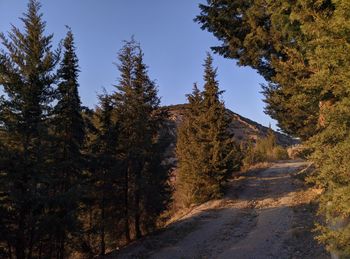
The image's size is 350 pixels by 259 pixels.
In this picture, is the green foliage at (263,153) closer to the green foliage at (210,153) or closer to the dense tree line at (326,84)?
the green foliage at (210,153)

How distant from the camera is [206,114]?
28.0m

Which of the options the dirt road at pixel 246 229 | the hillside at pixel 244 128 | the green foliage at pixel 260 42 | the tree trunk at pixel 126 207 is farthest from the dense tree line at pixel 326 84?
the hillside at pixel 244 128

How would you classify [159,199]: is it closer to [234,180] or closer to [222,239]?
[222,239]

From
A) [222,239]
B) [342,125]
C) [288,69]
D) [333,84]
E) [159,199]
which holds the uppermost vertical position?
[288,69]

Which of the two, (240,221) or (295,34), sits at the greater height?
(295,34)

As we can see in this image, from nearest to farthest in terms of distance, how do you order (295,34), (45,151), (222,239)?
(295,34) < (45,151) < (222,239)

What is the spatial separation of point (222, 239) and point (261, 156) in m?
24.9

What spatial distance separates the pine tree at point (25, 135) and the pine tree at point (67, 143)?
102 centimetres

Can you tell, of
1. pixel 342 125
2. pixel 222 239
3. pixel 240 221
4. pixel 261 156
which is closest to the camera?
pixel 342 125

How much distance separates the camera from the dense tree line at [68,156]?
48.5ft

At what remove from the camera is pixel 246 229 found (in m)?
19.4

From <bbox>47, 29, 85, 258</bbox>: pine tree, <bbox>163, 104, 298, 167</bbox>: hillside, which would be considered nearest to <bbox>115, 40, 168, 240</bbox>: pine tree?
<bbox>47, 29, 85, 258</bbox>: pine tree

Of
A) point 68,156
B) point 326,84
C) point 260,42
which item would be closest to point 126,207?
point 68,156

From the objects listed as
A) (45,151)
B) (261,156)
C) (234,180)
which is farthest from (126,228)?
(261,156)
